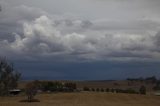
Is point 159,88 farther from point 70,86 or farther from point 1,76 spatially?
point 1,76

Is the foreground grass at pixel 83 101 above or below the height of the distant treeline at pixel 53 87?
below

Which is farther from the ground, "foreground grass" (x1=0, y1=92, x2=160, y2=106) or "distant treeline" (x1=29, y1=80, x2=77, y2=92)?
"distant treeline" (x1=29, y1=80, x2=77, y2=92)

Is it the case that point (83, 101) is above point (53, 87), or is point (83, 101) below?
below

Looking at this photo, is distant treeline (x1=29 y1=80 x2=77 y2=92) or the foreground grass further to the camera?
distant treeline (x1=29 y1=80 x2=77 y2=92)

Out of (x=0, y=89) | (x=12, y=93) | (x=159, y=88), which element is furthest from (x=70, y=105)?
(x=159, y=88)

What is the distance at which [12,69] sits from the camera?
112 m

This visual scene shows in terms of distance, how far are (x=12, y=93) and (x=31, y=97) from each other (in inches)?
1015

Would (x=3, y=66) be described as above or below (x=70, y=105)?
above

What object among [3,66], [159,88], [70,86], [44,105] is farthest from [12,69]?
[159,88]

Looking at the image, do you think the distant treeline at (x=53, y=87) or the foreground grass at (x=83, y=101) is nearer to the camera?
the foreground grass at (x=83, y=101)

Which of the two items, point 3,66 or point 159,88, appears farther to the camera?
point 159,88

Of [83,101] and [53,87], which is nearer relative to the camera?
[83,101]

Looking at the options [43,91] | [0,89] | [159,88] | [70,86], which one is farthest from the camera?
[159,88]

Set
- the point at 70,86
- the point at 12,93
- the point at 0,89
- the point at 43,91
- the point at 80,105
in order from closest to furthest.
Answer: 1. the point at 80,105
2. the point at 0,89
3. the point at 12,93
4. the point at 43,91
5. the point at 70,86
